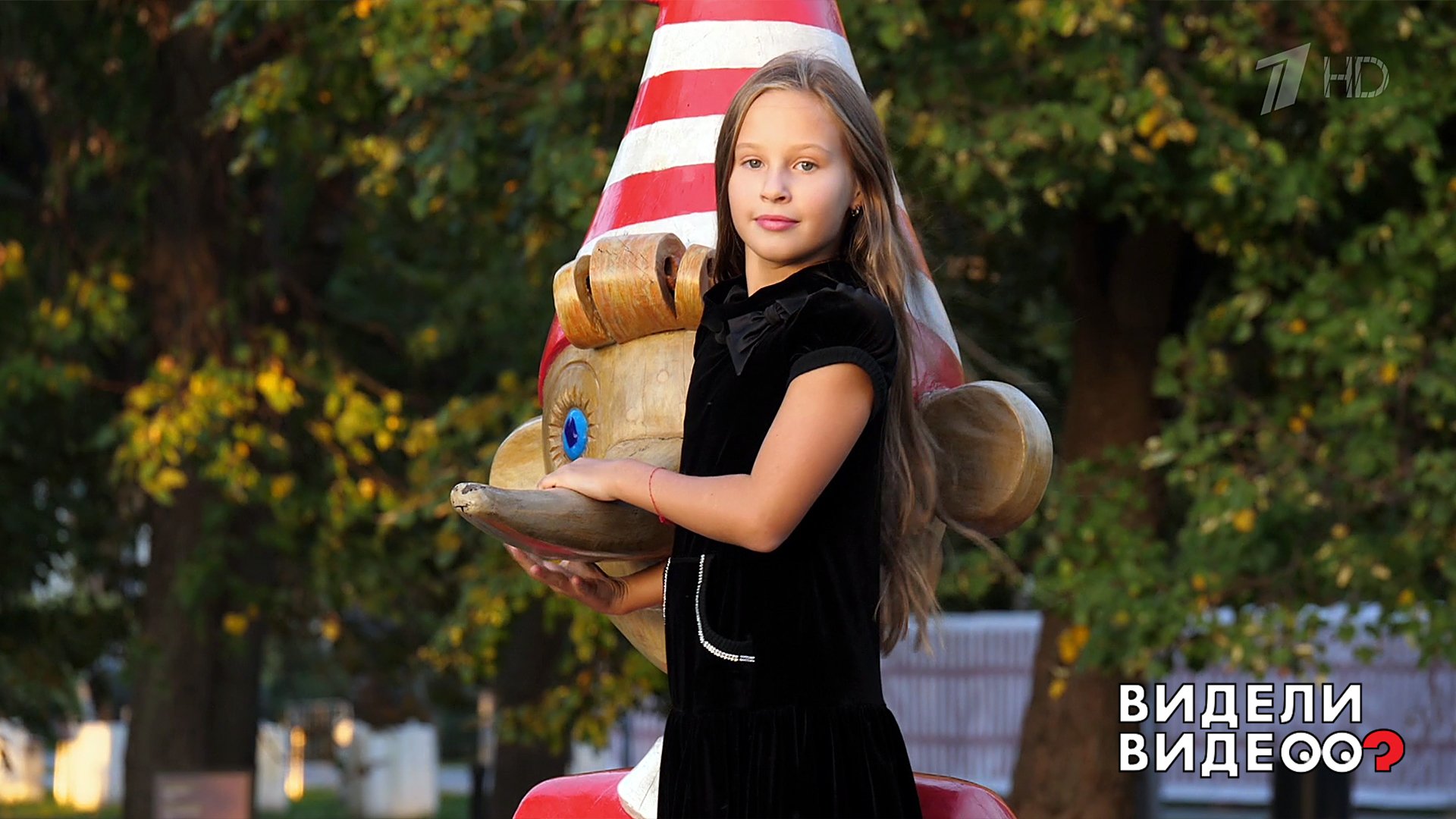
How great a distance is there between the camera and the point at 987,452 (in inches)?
107

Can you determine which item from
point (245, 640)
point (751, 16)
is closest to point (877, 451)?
point (751, 16)

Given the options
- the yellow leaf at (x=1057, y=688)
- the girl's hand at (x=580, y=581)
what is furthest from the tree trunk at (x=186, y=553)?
the girl's hand at (x=580, y=581)

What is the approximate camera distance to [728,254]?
2588 mm

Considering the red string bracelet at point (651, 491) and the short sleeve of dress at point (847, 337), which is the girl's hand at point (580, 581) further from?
the short sleeve of dress at point (847, 337)

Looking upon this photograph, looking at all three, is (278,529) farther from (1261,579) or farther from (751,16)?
(751,16)

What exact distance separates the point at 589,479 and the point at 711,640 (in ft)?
0.96

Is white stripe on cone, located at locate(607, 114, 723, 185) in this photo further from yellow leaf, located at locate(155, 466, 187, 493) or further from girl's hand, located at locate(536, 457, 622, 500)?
yellow leaf, located at locate(155, 466, 187, 493)

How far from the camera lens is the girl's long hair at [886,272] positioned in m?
2.43

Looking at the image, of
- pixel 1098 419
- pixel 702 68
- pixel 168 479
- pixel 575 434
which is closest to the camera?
pixel 575 434

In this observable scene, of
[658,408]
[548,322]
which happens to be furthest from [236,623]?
[658,408]

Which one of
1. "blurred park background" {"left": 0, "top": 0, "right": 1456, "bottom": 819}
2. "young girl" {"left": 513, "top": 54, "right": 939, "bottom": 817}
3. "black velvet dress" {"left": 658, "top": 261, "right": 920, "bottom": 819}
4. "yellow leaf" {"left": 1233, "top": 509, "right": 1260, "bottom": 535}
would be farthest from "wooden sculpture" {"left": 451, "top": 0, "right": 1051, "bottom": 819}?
"yellow leaf" {"left": 1233, "top": 509, "right": 1260, "bottom": 535}

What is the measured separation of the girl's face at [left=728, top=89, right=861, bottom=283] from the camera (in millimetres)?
2395

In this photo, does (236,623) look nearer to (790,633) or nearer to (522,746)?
(522,746)

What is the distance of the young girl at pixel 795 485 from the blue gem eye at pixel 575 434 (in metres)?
0.42
